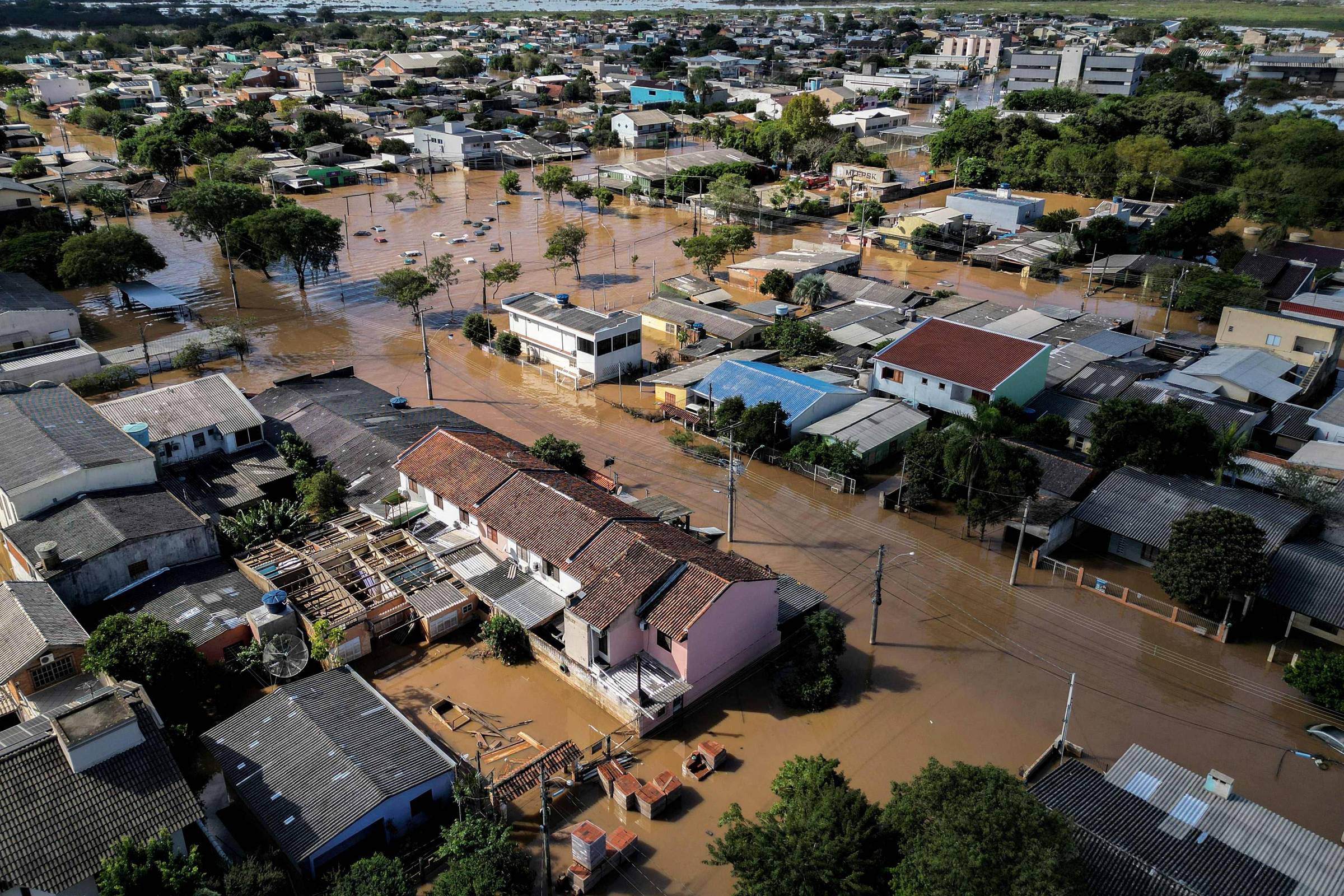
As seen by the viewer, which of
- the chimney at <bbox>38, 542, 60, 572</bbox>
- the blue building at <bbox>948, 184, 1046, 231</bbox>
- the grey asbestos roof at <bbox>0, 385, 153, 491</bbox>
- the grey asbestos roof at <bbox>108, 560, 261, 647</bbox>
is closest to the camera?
the grey asbestos roof at <bbox>108, 560, 261, 647</bbox>

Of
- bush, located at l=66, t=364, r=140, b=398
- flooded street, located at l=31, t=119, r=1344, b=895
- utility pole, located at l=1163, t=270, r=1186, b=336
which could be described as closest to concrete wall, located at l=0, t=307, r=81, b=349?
bush, located at l=66, t=364, r=140, b=398

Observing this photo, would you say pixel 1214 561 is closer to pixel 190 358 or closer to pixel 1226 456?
pixel 1226 456

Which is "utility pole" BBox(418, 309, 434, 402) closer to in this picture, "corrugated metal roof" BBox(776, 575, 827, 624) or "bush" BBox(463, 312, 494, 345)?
"bush" BBox(463, 312, 494, 345)

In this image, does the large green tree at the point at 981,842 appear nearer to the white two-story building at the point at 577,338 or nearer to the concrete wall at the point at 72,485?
the concrete wall at the point at 72,485

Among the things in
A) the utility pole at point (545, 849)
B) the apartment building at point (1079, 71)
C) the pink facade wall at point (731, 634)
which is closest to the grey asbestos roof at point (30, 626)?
the utility pole at point (545, 849)

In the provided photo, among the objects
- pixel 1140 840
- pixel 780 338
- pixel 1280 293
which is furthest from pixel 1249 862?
pixel 1280 293

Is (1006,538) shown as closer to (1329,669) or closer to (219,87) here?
(1329,669)
